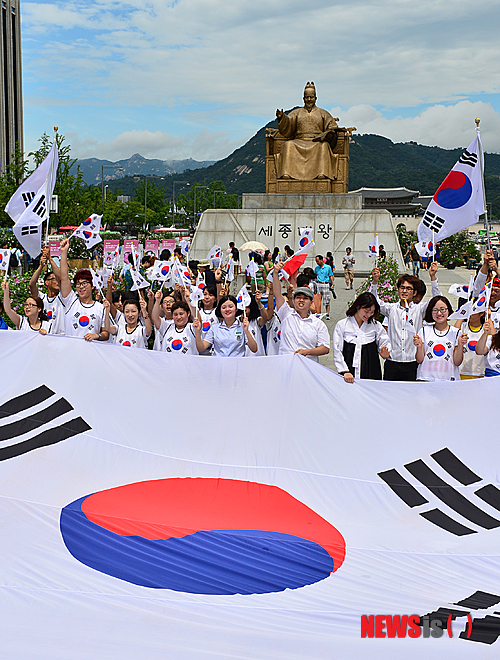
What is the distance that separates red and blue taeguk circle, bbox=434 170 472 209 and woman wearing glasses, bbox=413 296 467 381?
1958 mm

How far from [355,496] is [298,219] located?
20265 mm

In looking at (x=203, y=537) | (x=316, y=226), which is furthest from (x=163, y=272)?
(x=316, y=226)

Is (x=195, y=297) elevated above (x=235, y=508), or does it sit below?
above

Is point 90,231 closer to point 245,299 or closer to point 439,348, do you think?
point 245,299

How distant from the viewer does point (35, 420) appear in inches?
232

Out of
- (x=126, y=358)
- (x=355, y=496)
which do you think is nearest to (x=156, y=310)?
(x=126, y=358)

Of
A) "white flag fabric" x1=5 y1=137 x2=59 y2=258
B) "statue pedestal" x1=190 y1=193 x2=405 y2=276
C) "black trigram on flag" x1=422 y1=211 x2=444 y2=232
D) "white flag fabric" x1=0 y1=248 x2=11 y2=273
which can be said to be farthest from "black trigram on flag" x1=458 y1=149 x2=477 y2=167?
"statue pedestal" x1=190 y1=193 x2=405 y2=276

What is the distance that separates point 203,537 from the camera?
4.32 m

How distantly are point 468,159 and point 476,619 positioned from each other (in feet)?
17.8

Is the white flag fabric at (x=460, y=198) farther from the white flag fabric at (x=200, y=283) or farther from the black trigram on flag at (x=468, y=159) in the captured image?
the white flag fabric at (x=200, y=283)

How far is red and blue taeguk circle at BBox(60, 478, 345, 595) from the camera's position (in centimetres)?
391

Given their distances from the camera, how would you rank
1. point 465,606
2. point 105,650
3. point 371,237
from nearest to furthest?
point 105,650
point 465,606
point 371,237

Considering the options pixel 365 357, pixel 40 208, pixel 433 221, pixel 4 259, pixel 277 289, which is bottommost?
pixel 365 357

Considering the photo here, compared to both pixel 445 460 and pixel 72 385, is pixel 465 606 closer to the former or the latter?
pixel 445 460
